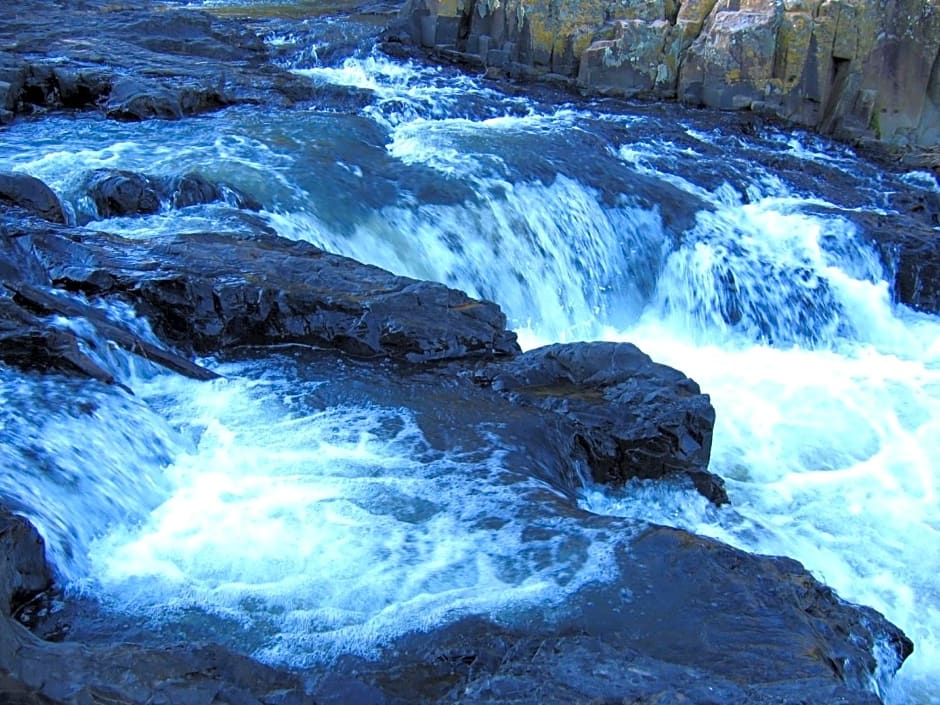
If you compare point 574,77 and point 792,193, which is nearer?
point 792,193

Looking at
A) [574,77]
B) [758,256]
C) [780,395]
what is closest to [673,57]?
[574,77]

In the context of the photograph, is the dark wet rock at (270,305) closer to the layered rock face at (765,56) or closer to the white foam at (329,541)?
the white foam at (329,541)

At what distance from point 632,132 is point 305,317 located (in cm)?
709

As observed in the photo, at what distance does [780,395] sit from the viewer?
26.9ft

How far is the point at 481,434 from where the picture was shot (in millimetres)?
5492

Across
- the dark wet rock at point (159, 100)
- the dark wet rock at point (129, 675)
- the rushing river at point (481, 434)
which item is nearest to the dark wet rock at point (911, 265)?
the rushing river at point (481, 434)

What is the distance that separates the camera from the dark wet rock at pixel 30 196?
24.0 feet

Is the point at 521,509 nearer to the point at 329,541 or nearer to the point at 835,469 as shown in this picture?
the point at 329,541

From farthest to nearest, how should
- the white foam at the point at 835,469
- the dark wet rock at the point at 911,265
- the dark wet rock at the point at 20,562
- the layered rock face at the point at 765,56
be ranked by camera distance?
the layered rock face at the point at 765,56 < the dark wet rock at the point at 911,265 < the white foam at the point at 835,469 < the dark wet rock at the point at 20,562

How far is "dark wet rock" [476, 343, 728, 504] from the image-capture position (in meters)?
5.71

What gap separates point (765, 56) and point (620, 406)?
8.83 meters

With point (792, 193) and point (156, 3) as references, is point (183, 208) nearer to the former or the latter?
point (792, 193)

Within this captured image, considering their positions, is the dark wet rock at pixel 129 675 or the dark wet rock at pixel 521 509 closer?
the dark wet rock at pixel 129 675

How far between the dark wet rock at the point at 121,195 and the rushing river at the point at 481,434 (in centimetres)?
15
